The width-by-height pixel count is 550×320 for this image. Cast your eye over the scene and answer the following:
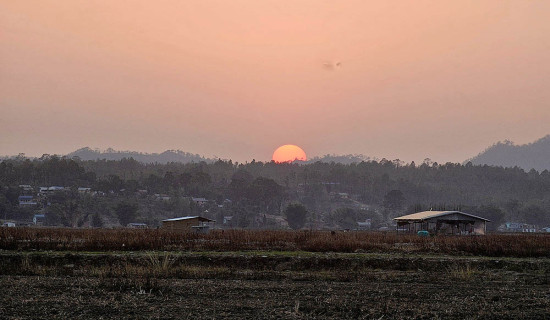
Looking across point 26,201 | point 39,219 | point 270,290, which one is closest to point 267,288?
point 270,290

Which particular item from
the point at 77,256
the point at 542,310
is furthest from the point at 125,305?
the point at 77,256

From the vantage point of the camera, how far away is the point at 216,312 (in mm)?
16156

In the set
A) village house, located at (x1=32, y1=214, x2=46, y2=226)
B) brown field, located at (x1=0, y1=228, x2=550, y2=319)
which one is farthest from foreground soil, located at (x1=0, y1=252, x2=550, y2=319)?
village house, located at (x1=32, y1=214, x2=46, y2=226)

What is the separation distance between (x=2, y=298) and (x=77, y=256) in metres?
15.3

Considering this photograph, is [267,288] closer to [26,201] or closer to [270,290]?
[270,290]

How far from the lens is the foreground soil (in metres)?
16.1

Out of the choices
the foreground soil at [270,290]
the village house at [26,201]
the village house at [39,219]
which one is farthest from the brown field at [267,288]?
the village house at [26,201]

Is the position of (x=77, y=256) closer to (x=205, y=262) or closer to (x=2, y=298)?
(x=205, y=262)

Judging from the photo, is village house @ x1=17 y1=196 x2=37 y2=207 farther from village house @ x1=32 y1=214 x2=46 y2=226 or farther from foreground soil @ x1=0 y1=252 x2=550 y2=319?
foreground soil @ x1=0 y1=252 x2=550 y2=319

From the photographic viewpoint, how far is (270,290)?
Answer: 2086 cm

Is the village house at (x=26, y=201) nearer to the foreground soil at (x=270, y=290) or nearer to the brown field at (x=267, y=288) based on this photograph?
the brown field at (x=267, y=288)

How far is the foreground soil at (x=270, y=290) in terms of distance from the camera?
16.1 meters

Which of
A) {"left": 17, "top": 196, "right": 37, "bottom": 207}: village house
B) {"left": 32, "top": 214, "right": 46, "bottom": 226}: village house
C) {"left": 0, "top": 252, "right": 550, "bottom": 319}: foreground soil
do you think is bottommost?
{"left": 0, "top": 252, "right": 550, "bottom": 319}: foreground soil

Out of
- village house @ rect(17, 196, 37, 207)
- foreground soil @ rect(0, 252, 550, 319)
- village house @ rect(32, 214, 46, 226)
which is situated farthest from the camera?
village house @ rect(17, 196, 37, 207)
